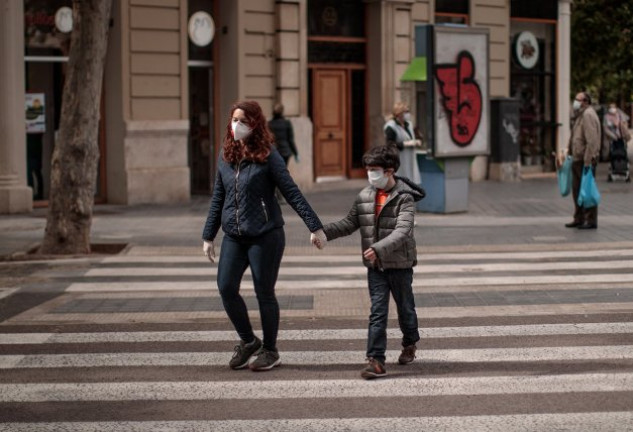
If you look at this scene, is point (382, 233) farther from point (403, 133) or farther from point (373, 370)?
point (403, 133)

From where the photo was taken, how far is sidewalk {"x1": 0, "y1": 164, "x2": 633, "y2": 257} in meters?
16.3

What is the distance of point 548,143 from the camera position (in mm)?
31906

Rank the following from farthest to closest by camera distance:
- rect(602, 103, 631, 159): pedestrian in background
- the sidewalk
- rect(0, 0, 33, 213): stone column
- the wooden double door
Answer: rect(602, 103, 631, 159): pedestrian in background → the wooden double door → rect(0, 0, 33, 213): stone column → the sidewalk

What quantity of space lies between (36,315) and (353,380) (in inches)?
147

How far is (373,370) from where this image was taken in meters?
8.17

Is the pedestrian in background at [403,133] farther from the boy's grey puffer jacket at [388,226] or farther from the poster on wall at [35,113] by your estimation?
the boy's grey puffer jacket at [388,226]

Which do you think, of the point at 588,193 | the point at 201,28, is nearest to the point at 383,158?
the point at 588,193

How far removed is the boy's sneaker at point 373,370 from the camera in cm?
815

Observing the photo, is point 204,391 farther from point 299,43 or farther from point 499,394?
point 299,43

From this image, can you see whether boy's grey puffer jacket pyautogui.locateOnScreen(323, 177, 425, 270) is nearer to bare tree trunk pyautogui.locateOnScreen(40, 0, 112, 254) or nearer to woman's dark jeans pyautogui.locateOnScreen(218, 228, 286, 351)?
woman's dark jeans pyautogui.locateOnScreen(218, 228, 286, 351)

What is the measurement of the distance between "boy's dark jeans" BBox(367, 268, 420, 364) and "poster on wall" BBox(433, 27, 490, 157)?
39.4 ft

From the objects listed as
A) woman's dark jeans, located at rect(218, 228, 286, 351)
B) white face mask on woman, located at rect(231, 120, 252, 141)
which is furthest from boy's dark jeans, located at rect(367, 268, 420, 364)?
white face mask on woman, located at rect(231, 120, 252, 141)

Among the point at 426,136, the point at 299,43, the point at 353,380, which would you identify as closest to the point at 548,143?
the point at 299,43

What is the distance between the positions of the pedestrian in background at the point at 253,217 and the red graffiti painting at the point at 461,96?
483 inches
